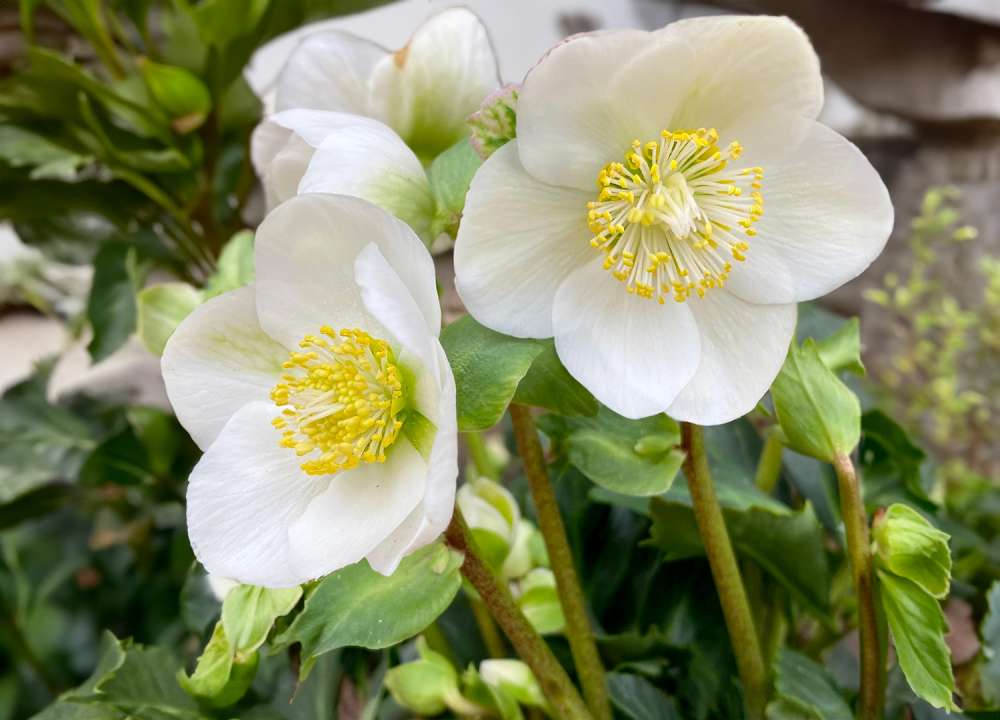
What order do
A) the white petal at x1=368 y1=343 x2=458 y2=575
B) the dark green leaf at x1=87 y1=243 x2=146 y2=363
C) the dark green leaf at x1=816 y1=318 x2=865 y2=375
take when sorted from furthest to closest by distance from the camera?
the dark green leaf at x1=87 y1=243 x2=146 y2=363 → the dark green leaf at x1=816 y1=318 x2=865 y2=375 → the white petal at x1=368 y1=343 x2=458 y2=575

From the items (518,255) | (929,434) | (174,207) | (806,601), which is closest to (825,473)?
(806,601)

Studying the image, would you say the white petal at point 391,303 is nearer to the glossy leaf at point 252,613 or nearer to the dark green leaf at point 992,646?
the glossy leaf at point 252,613

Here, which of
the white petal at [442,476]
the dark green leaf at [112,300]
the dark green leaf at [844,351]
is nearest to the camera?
the white petal at [442,476]

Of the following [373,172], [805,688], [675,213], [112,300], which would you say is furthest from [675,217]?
[112,300]

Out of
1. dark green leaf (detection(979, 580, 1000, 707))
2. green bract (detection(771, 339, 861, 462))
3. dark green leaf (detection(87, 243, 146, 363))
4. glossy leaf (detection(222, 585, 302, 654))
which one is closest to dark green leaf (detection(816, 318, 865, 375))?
green bract (detection(771, 339, 861, 462))

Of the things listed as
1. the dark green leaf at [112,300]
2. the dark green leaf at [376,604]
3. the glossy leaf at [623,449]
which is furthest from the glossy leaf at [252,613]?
the dark green leaf at [112,300]

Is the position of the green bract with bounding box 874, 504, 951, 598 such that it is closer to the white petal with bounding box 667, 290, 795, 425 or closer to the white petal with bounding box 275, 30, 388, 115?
the white petal with bounding box 667, 290, 795, 425
